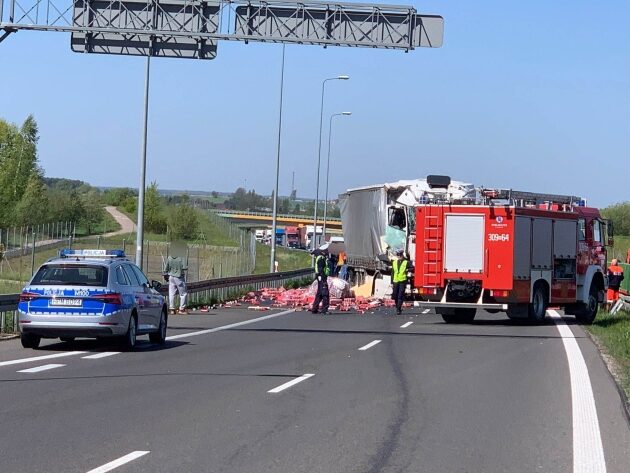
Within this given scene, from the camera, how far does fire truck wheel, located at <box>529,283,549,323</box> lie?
27172mm

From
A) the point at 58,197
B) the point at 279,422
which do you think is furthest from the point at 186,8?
the point at 58,197

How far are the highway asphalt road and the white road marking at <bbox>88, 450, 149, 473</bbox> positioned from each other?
0.02 m

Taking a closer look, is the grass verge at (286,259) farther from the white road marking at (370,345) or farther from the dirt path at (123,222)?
the white road marking at (370,345)

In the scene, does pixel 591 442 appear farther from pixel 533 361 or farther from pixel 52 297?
pixel 52 297

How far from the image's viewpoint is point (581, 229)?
2948cm

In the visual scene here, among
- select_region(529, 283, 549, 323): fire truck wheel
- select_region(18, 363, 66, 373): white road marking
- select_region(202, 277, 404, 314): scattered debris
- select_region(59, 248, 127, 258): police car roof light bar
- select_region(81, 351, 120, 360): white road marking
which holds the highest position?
select_region(59, 248, 127, 258): police car roof light bar

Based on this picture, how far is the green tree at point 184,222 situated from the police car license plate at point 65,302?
54.0m

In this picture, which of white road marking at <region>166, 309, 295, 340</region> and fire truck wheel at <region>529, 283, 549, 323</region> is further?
fire truck wheel at <region>529, 283, 549, 323</region>

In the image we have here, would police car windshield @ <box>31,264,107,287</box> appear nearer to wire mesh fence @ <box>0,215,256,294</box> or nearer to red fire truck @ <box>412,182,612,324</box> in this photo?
red fire truck @ <box>412,182,612,324</box>

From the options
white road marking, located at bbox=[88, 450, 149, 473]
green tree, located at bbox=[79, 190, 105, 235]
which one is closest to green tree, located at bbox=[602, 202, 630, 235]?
green tree, located at bbox=[79, 190, 105, 235]

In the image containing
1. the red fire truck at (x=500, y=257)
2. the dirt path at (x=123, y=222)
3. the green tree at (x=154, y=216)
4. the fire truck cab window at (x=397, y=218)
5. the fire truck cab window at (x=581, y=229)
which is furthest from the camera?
the dirt path at (x=123, y=222)

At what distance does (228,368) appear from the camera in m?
15.6

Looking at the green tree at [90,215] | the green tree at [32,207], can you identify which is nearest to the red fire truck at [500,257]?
the green tree at [90,215]

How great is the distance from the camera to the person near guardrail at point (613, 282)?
112 ft
